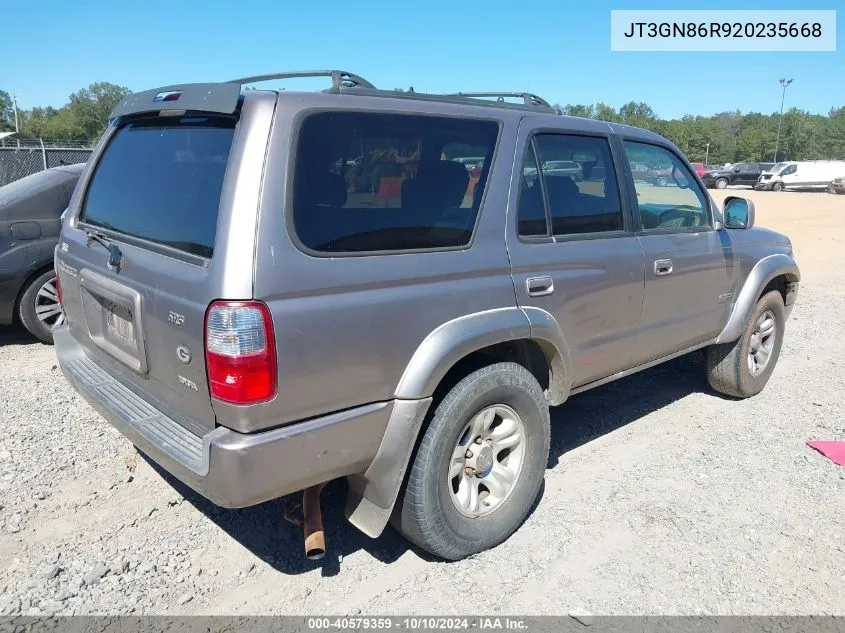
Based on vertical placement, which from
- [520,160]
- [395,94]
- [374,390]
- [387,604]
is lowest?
[387,604]

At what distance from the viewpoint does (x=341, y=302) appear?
7.82 ft

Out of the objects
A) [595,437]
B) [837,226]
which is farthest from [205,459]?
[837,226]

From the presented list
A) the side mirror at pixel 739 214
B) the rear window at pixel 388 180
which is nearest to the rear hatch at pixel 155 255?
the rear window at pixel 388 180

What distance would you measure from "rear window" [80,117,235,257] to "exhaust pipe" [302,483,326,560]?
1.13 meters

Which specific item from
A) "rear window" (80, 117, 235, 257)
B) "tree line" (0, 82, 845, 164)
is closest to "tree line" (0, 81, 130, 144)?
"tree line" (0, 82, 845, 164)

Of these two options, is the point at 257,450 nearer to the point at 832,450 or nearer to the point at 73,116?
the point at 832,450

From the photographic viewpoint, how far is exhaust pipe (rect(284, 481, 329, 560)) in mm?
2602

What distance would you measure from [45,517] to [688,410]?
4.24m

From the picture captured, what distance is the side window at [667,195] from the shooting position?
154 inches

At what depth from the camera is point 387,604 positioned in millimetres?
2738

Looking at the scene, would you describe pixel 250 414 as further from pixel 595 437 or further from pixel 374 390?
pixel 595 437

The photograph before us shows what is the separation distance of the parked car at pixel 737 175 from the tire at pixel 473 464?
Answer: 41114 millimetres

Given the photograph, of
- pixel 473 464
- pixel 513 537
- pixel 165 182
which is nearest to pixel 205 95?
pixel 165 182

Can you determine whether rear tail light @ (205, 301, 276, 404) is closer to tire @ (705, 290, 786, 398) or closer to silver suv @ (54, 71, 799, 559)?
silver suv @ (54, 71, 799, 559)
